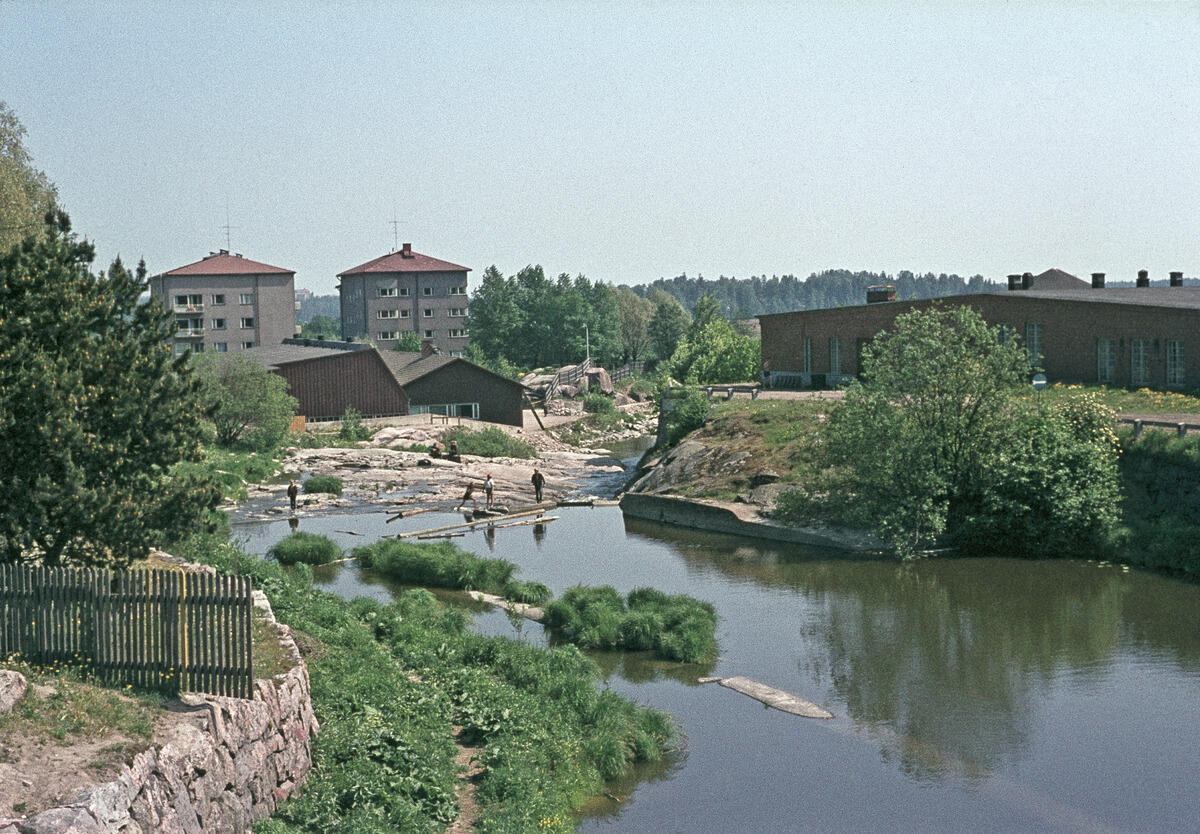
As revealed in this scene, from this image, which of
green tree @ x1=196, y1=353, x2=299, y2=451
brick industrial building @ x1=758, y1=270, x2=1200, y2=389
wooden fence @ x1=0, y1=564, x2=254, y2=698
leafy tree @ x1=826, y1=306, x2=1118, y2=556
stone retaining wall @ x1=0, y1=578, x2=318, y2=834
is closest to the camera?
stone retaining wall @ x1=0, y1=578, x2=318, y2=834

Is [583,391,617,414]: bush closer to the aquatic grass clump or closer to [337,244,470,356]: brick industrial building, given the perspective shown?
[337,244,470,356]: brick industrial building

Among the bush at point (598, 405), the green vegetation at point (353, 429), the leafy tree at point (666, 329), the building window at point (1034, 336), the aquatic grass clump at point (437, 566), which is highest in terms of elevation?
the leafy tree at point (666, 329)

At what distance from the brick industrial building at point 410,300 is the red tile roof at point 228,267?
28.9 ft

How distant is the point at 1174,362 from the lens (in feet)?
147

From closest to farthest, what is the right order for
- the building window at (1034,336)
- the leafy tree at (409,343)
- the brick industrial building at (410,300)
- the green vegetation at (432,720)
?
1. the green vegetation at (432,720)
2. the building window at (1034,336)
3. the leafy tree at (409,343)
4. the brick industrial building at (410,300)

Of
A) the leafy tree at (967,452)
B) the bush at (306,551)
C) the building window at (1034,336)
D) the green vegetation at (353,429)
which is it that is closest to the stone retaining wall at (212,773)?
the bush at (306,551)

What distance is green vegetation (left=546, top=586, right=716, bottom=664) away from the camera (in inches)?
989

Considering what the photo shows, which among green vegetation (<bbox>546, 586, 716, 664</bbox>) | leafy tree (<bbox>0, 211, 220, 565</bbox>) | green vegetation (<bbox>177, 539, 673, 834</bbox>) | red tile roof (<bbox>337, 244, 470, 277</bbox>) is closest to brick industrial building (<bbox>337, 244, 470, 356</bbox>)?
red tile roof (<bbox>337, 244, 470, 277</bbox>)

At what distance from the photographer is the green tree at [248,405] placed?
182 ft

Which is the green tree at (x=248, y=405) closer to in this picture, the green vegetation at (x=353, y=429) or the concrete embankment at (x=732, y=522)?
the green vegetation at (x=353, y=429)

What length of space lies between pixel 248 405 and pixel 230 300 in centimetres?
5665

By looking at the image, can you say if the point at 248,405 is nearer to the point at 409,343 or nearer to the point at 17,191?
the point at 17,191

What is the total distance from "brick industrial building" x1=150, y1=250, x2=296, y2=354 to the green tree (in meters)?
50.4

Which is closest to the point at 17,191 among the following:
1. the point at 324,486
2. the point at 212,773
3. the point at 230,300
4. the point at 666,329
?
the point at 324,486
